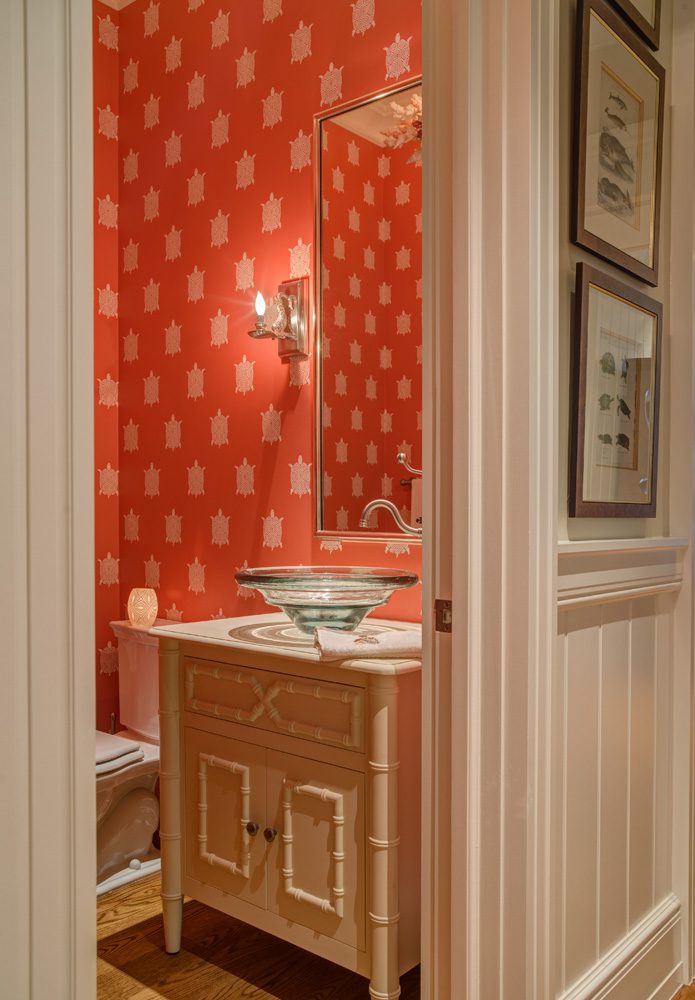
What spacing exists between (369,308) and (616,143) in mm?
889

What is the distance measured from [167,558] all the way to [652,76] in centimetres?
210

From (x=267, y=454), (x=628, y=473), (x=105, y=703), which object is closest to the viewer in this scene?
(x=628, y=473)

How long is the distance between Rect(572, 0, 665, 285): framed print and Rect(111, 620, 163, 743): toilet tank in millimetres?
1934

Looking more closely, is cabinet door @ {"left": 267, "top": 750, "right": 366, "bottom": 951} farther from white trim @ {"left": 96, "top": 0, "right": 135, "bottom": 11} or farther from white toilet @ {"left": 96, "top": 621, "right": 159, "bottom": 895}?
white trim @ {"left": 96, "top": 0, "right": 135, "bottom": 11}

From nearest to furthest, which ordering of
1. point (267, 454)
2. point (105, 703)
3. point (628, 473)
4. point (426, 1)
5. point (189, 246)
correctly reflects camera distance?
point (426, 1) → point (628, 473) → point (267, 454) → point (189, 246) → point (105, 703)

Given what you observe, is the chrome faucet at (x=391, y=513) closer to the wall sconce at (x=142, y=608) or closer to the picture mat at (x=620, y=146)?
the picture mat at (x=620, y=146)

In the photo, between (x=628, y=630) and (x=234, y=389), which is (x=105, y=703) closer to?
(x=234, y=389)

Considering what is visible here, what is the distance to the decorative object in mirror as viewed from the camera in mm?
2219

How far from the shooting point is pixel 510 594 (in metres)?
1.25

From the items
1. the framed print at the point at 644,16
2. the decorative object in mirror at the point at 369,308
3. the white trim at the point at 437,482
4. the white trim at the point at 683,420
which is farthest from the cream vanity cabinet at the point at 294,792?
the framed print at the point at 644,16

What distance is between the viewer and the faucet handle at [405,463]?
7.19ft

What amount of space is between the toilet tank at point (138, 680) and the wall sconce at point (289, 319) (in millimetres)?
1103

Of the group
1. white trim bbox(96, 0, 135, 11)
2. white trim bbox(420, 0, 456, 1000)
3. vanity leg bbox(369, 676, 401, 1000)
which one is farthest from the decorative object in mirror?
white trim bbox(96, 0, 135, 11)

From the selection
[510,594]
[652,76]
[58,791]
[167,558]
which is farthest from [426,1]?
[167,558]
